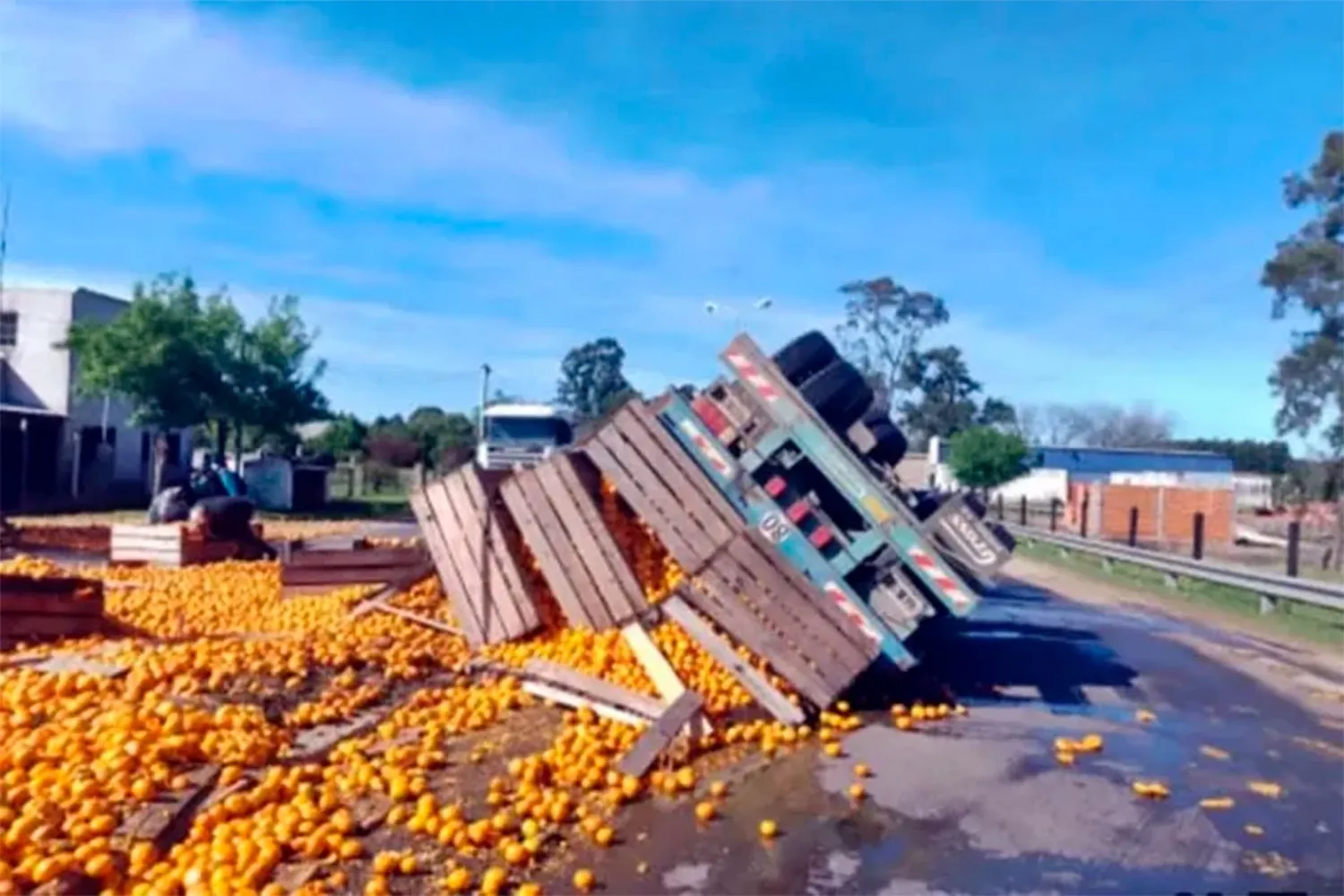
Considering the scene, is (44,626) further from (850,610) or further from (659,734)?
(850,610)

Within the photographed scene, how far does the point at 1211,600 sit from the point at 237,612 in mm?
15658

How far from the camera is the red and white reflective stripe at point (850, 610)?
8.56 meters

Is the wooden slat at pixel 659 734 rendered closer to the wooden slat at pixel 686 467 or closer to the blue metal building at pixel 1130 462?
the wooden slat at pixel 686 467

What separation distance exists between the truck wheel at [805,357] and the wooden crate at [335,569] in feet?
13.8

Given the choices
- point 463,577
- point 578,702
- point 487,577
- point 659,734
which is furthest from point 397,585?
point 659,734

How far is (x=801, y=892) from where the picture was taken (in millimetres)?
5203

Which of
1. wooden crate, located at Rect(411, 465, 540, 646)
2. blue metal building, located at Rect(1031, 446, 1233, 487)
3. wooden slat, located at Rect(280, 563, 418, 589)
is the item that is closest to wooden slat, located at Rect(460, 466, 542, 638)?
wooden crate, located at Rect(411, 465, 540, 646)

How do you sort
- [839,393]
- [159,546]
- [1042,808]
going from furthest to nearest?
[159,546] < [839,393] < [1042,808]

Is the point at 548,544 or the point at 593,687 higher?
the point at 548,544

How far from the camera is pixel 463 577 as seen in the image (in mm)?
9984

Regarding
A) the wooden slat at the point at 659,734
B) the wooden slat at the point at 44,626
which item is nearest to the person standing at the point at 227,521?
the wooden slat at the point at 44,626

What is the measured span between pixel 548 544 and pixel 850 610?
242 centimetres

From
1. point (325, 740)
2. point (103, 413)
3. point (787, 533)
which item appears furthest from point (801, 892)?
point (103, 413)

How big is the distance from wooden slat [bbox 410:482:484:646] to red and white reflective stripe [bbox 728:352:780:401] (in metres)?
2.81
